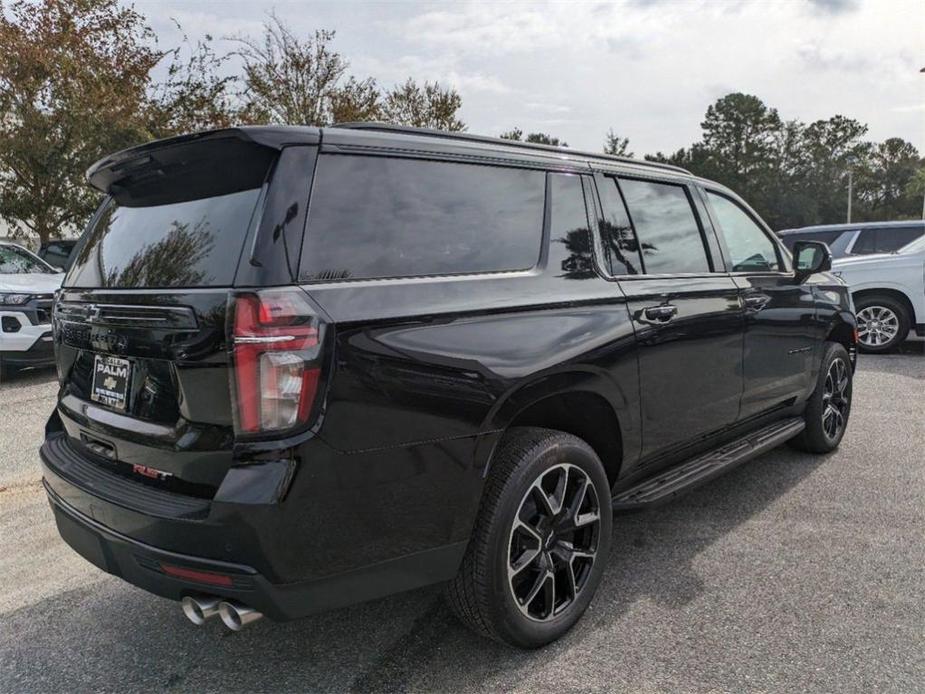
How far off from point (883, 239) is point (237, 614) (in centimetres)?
1035

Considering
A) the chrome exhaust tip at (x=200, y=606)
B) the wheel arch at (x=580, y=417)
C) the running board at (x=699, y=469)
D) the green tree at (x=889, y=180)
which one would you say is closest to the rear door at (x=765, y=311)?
the running board at (x=699, y=469)

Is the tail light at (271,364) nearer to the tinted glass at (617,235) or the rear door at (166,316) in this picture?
the rear door at (166,316)

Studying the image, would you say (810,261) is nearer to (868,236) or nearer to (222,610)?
(222,610)

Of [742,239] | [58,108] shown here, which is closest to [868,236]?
[742,239]

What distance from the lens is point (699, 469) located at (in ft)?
10.7

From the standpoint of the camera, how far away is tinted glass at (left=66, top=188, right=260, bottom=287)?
6.60 feet

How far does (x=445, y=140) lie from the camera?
2451 millimetres

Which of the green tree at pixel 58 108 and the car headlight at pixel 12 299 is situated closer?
the car headlight at pixel 12 299

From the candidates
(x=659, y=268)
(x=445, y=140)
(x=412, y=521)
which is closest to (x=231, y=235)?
(x=445, y=140)

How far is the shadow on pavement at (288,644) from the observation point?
2.37m

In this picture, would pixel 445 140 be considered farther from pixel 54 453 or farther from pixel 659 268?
pixel 54 453

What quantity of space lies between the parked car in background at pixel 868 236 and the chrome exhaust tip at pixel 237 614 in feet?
29.6

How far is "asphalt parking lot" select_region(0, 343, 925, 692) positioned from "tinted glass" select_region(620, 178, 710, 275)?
1.40 metres

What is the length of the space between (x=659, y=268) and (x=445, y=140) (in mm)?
1271
